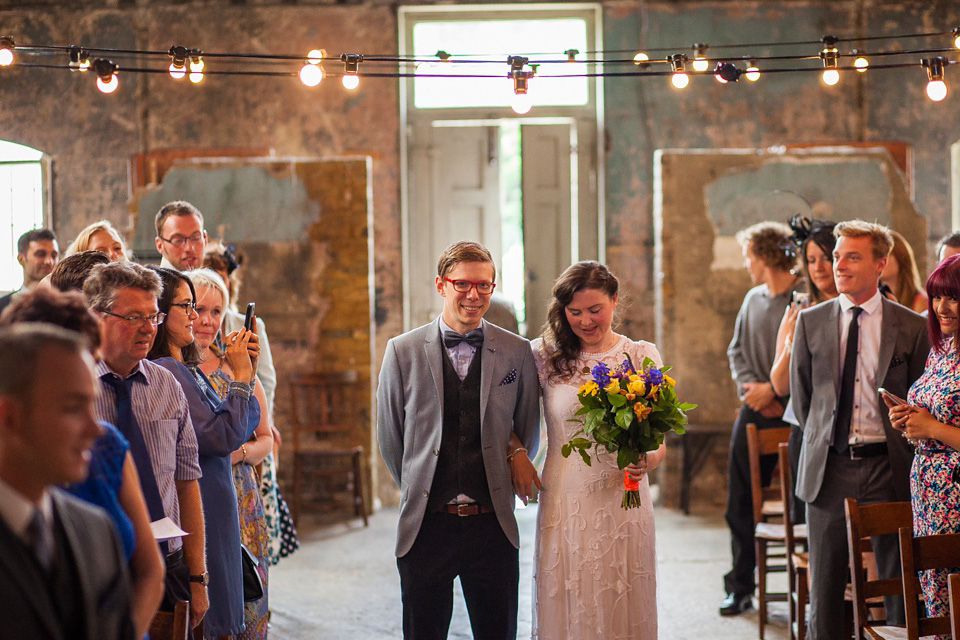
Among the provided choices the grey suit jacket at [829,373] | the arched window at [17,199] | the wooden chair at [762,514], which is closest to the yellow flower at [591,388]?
the grey suit jacket at [829,373]

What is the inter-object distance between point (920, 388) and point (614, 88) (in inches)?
220

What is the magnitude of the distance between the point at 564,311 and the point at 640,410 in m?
0.55

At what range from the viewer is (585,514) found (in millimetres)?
3379

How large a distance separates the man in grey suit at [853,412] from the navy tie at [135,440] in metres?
2.83

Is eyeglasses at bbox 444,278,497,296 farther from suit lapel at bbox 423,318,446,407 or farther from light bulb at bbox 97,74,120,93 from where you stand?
light bulb at bbox 97,74,120,93

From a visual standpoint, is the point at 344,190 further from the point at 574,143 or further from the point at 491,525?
the point at 491,525

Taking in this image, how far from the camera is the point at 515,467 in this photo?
11.1ft

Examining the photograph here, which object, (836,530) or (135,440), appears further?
(836,530)

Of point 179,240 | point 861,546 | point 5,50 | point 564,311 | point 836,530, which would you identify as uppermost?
point 5,50

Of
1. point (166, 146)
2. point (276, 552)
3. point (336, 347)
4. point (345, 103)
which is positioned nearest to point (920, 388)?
point (276, 552)

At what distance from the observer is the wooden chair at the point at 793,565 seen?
442 cm

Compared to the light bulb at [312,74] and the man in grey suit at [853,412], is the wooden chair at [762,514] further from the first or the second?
the light bulb at [312,74]

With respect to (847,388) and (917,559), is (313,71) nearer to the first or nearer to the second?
(847,388)

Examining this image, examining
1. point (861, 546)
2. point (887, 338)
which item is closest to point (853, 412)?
point (887, 338)
